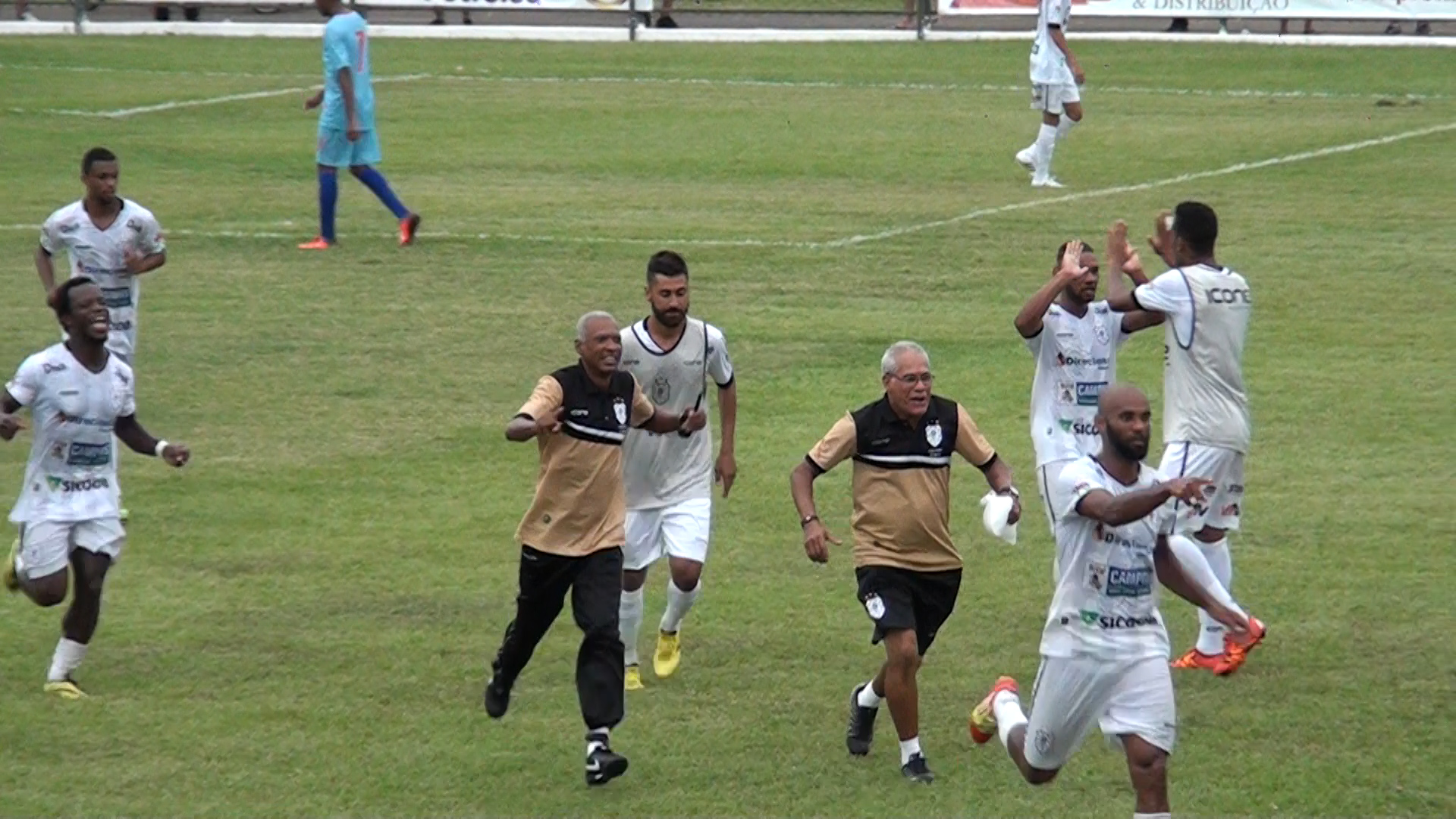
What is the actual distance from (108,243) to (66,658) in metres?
4.07

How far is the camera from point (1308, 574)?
12430 mm

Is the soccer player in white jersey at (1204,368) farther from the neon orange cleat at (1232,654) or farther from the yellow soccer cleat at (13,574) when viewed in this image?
the yellow soccer cleat at (13,574)

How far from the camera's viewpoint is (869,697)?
385 inches

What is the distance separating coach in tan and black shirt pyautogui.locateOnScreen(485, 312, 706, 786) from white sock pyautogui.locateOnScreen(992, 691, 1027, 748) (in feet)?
5.43

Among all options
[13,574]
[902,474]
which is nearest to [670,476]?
[902,474]

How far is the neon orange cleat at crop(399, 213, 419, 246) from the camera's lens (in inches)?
843

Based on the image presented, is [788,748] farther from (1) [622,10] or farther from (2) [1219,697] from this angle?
(1) [622,10]

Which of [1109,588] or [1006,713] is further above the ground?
[1109,588]

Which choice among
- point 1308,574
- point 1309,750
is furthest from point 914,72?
point 1309,750

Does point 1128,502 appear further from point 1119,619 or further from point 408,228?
point 408,228

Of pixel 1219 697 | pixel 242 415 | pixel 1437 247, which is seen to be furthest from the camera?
pixel 1437 247

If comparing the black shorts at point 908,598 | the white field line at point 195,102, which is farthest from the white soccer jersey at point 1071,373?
the white field line at point 195,102

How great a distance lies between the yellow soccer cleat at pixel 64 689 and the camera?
10.5 metres

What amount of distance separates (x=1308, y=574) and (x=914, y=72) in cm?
2198
